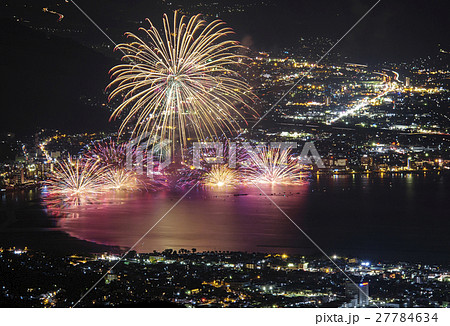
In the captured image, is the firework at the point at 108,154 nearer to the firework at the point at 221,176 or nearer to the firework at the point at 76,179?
the firework at the point at 76,179

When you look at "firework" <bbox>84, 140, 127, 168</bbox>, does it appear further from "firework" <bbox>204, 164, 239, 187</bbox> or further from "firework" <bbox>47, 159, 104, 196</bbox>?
"firework" <bbox>204, 164, 239, 187</bbox>

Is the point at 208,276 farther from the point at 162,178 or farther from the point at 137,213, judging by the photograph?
the point at 162,178

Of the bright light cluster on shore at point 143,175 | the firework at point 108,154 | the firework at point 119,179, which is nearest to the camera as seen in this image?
the bright light cluster on shore at point 143,175

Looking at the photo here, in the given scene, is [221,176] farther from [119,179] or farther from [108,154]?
[108,154]

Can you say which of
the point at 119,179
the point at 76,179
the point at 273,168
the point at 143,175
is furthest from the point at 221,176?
the point at 76,179

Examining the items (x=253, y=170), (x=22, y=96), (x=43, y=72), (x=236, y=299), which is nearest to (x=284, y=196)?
(x=253, y=170)

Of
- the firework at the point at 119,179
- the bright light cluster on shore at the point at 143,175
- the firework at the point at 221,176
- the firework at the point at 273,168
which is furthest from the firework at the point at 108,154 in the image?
the firework at the point at 273,168
